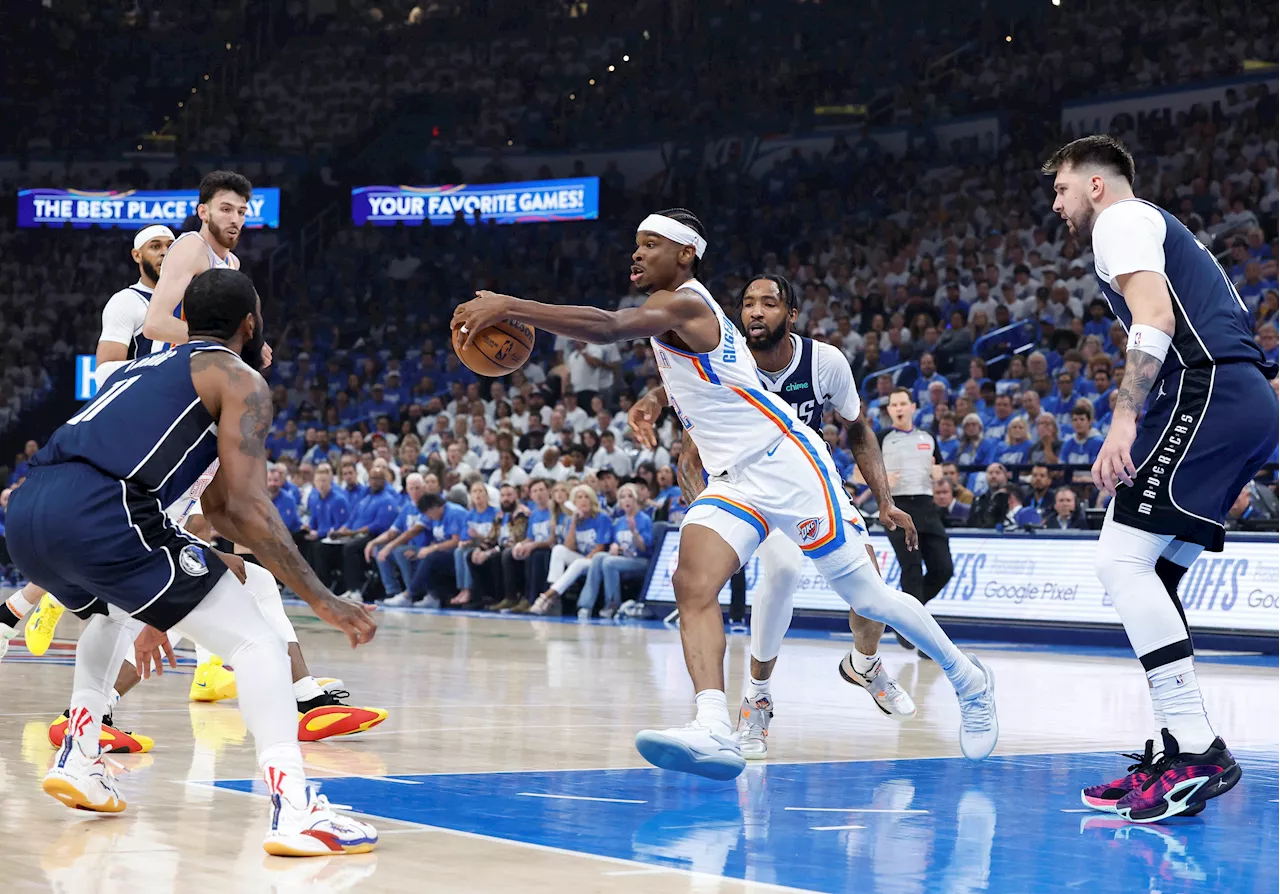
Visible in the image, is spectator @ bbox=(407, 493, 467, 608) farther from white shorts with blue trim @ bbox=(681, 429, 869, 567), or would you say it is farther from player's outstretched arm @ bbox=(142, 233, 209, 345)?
white shorts with blue trim @ bbox=(681, 429, 869, 567)

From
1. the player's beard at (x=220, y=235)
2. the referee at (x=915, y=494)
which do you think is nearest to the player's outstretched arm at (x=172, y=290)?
the player's beard at (x=220, y=235)

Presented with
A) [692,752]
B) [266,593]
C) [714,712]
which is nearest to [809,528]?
[714,712]

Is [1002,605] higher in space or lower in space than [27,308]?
lower

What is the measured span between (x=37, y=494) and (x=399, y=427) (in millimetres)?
23050

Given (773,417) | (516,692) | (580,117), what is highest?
(580,117)

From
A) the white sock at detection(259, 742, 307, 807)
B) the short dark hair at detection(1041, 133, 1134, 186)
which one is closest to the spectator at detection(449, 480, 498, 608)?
the short dark hair at detection(1041, 133, 1134, 186)

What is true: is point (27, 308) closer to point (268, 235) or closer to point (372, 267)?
point (268, 235)

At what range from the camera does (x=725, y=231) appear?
2970cm

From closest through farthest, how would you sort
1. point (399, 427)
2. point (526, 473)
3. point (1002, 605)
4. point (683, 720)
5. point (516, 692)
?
point (683, 720) < point (516, 692) < point (1002, 605) < point (526, 473) < point (399, 427)

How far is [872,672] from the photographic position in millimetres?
8078

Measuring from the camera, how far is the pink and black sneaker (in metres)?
5.48

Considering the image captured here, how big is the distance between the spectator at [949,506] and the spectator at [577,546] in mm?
4081

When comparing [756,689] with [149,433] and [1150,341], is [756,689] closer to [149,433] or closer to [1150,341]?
[1150,341]

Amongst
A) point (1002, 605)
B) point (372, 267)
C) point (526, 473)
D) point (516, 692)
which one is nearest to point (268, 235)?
point (372, 267)
